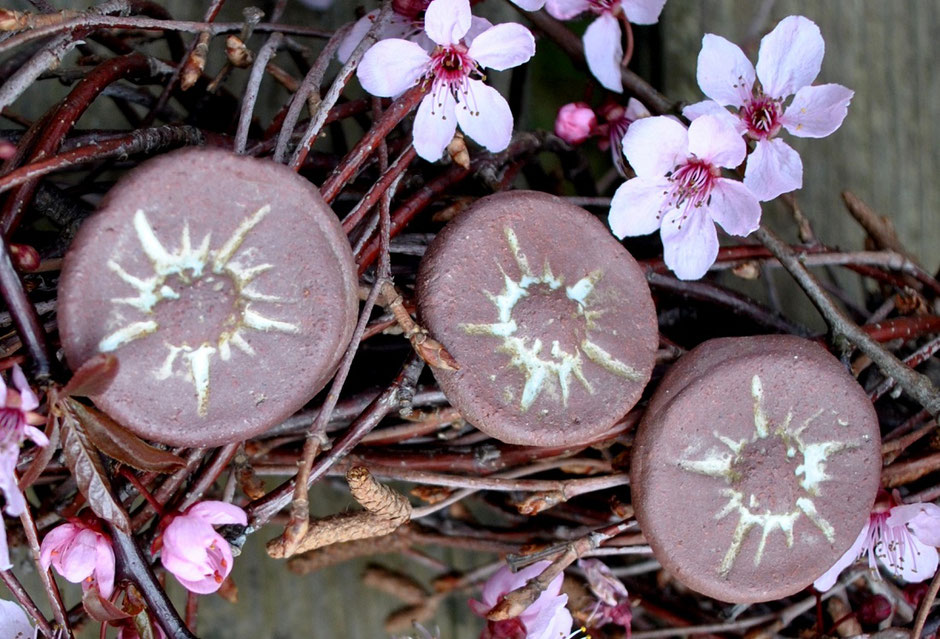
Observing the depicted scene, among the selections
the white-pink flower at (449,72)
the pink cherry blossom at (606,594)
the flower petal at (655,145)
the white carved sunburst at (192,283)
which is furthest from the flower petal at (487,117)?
the pink cherry blossom at (606,594)

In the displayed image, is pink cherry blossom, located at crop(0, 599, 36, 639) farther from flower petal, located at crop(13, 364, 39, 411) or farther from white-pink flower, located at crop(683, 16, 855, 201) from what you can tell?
white-pink flower, located at crop(683, 16, 855, 201)

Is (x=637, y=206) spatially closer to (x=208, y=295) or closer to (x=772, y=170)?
(x=772, y=170)

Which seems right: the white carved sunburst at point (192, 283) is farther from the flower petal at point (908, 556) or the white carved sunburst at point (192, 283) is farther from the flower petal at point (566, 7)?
the flower petal at point (908, 556)

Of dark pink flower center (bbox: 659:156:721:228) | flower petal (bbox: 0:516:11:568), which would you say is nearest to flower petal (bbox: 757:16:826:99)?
dark pink flower center (bbox: 659:156:721:228)

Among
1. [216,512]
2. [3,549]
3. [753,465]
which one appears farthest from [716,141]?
[3,549]

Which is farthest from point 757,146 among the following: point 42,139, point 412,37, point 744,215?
point 42,139

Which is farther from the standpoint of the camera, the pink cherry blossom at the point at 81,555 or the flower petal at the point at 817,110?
the flower petal at the point at 817,110

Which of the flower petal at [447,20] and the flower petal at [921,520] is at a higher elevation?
the flower petal at [447,20]
